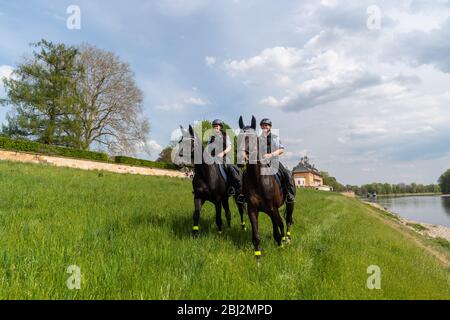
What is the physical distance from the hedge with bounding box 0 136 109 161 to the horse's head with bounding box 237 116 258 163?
1078 inches

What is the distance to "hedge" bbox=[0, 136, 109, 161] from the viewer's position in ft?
82.2

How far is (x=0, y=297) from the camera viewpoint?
3131 mm

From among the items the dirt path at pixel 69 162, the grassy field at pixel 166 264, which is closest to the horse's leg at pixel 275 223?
the grassy field at pixel 166 264

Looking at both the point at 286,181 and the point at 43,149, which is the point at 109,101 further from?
the point at 286,181

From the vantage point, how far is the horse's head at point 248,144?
19.0 feet

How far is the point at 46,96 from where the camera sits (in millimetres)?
34000

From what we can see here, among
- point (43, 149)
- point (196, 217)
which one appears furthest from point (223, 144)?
point (43, 149)

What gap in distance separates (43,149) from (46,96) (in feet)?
33.6

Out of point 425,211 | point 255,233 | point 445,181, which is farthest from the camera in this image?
point 445,181

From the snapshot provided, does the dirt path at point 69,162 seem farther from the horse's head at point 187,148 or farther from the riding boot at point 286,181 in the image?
the riding boot at point 286,181

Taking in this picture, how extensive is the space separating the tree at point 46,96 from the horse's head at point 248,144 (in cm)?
3464
